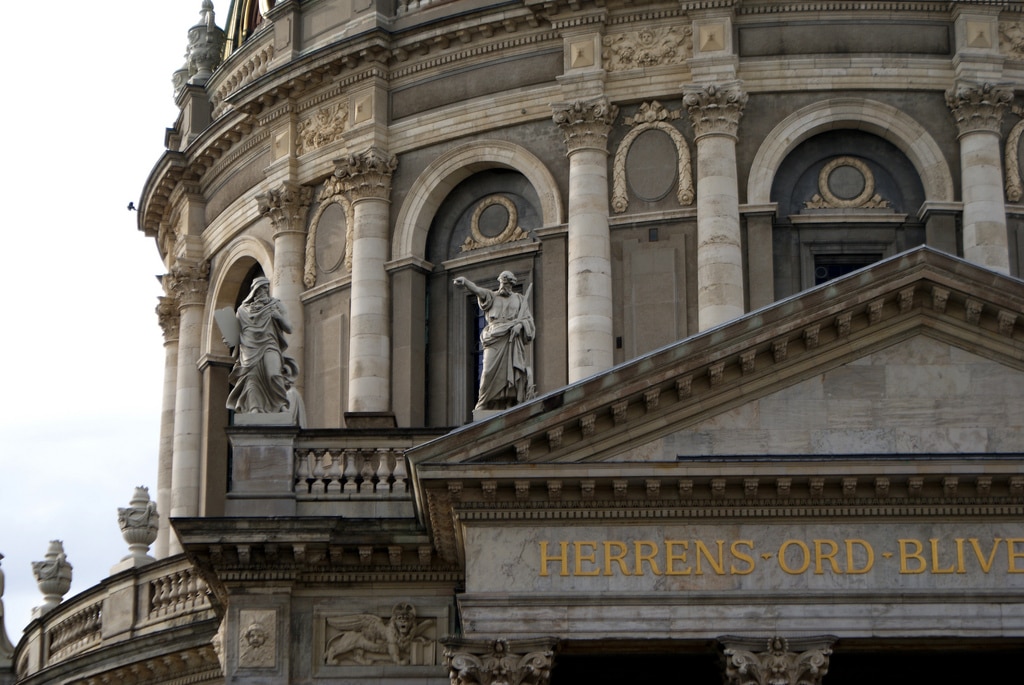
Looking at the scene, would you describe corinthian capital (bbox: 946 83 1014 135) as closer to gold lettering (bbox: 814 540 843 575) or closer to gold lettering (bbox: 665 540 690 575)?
gold lettering (bbox: 814 540 843 575)

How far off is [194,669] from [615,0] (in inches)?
548

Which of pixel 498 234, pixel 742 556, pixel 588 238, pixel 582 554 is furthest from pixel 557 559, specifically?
pixel 498 234

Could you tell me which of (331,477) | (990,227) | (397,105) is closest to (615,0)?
(397,105)

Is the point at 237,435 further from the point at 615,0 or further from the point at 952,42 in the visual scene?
the point at 952,42

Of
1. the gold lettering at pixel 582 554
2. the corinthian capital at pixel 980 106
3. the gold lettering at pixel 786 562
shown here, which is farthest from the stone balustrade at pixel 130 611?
the corinthian capital at pixel 980 106

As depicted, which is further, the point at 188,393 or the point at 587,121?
the point at 188,393

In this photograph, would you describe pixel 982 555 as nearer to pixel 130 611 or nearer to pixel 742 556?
pixel 742 556

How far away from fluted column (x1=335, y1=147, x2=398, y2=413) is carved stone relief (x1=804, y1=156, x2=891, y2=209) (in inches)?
302

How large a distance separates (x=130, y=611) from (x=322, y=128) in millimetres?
10987

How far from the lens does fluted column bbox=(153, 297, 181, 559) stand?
Result: 45.9 metres

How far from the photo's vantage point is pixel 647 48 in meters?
40.8

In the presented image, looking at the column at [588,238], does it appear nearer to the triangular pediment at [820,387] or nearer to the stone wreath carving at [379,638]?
the stone wreath carving at [379,638]

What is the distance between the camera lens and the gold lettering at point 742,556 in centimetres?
2916

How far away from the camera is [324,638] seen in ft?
103
